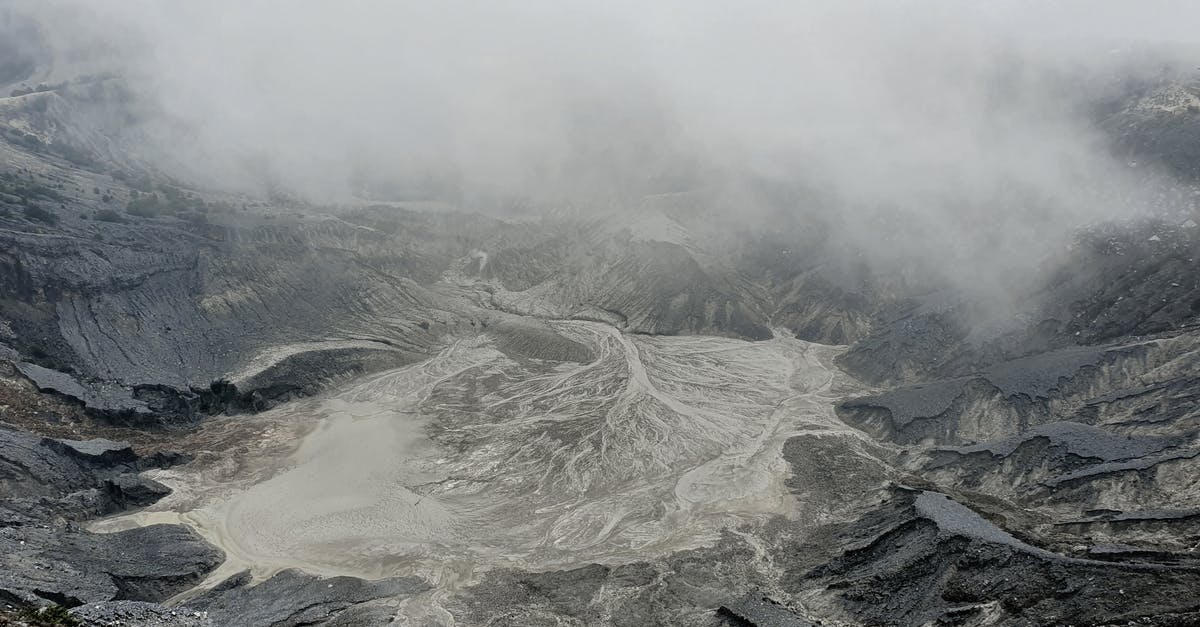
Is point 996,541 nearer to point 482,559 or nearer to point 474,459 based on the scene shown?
point 482,559

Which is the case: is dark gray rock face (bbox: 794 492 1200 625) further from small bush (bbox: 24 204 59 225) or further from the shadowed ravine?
small bush (bbox: 24 204 59 225)

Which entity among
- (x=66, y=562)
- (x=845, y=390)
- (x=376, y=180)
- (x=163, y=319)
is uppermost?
(x=376, y=180)

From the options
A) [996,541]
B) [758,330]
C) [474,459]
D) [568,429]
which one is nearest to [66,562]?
[474,459]

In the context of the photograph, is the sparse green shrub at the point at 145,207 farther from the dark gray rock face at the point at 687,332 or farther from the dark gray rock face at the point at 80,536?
the dark gray rock face at the point at 80,536

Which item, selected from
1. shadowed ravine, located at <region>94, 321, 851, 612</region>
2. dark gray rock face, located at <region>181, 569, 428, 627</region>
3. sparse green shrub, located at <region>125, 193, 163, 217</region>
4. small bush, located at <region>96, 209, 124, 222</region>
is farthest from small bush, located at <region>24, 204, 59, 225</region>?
dark gray rock face, located at <region>181, 569, 428, 627</region>

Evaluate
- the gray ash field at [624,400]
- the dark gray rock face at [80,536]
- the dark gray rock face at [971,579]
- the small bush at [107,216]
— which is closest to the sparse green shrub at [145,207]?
the gray ash field at [624,400]

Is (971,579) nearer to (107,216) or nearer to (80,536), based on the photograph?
(80,536)
